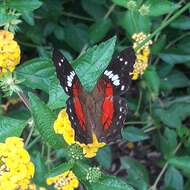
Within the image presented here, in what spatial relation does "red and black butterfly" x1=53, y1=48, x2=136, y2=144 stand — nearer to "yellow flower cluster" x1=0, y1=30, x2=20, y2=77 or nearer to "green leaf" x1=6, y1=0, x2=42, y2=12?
"yellow flower cluster" x1=0, y1=30, x2=20, y2=77

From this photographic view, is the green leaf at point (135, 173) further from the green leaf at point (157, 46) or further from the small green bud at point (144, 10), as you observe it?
the small green bud at point (144, 10)

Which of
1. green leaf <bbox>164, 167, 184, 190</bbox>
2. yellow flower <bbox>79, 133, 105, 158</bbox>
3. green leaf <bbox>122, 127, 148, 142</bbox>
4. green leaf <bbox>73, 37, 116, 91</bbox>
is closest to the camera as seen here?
yellow flower <bbox>79, 133, 105, 158</bbox>

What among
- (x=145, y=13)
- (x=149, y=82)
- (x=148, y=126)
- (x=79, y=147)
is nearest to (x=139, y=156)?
(x=148, y=126)

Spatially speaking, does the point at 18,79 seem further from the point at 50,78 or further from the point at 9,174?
the point at 9,174

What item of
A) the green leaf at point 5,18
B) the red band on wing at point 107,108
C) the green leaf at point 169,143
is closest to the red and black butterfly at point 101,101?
the red band on wing at point 107,108

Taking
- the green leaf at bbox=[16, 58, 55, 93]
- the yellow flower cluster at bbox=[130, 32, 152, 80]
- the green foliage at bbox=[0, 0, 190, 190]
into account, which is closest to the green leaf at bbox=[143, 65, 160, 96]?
the green foliage at bbox=[0, 0, 190, 190]

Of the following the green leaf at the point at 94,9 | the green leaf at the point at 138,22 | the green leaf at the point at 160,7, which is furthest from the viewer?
the green leaf at the point at 94,9
